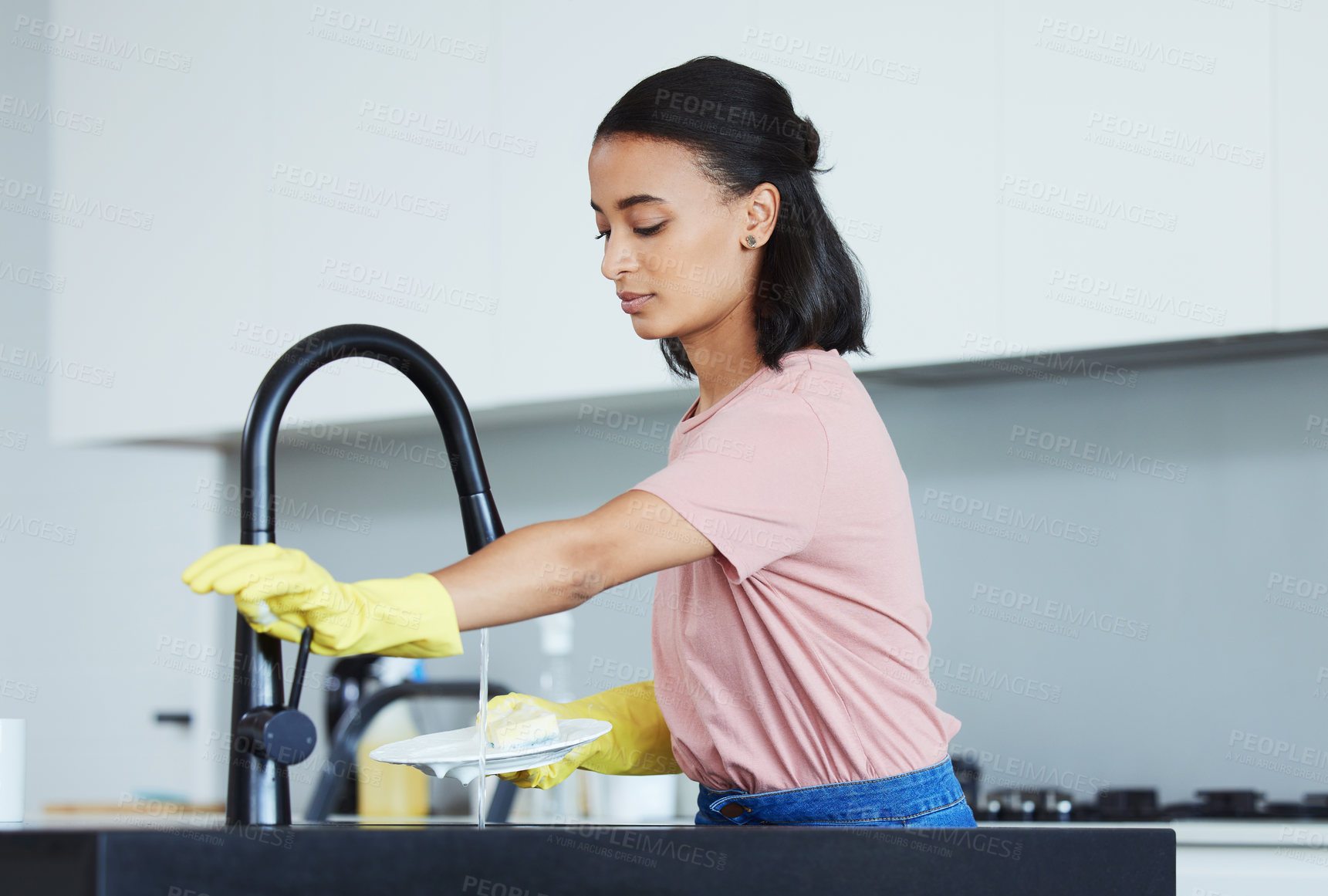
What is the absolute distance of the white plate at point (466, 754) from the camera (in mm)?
833

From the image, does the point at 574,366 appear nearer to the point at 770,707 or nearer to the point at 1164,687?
the point at 1164,687

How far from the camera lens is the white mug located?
0.85 metres

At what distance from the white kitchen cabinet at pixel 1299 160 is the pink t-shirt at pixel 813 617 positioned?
0.92 metres

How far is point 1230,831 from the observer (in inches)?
68.1

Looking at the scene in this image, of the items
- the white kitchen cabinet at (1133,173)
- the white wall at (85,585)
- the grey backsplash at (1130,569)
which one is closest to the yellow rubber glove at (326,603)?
the white kitchen cabinet at (1133,173)

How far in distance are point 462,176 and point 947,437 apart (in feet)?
3.04

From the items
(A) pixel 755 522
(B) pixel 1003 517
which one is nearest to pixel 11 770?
(A) pixel 755 522

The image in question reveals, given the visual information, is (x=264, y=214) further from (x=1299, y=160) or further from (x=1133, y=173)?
(x=1299, y=160)

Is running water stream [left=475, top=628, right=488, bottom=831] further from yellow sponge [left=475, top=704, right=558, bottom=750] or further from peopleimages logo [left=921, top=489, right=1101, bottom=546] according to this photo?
peopleimages logo [left=921, top=489, right=1101, bottom=546]

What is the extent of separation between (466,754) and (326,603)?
227 mm

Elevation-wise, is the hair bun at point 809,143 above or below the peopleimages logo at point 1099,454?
above

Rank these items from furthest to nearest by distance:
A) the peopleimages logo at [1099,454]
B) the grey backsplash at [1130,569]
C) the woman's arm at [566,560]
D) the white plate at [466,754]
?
the peopleimages logo at [1099,454], the grey backsplash at [1130,569], the white plate at [466,754], the woman's arm at [566,560]

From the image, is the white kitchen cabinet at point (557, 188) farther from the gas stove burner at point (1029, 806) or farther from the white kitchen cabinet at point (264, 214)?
the gas stove burner at point (1029, 806)

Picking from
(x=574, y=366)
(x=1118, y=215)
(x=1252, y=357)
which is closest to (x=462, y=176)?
(x=574, y=366)
